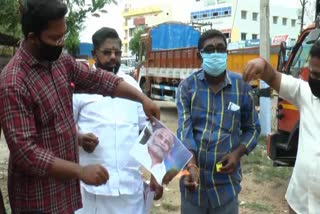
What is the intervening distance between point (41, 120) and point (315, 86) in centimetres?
134

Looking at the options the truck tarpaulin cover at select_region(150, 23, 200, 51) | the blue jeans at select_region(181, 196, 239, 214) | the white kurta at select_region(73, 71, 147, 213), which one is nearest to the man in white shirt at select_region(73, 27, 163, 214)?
the white kurta at select_region(73, 71, 147, 213)

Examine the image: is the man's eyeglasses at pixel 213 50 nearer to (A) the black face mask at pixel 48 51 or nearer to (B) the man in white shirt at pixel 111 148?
(B) the man in white shirt at pixel 111 148

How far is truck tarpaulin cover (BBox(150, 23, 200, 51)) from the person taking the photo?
50.8 feet

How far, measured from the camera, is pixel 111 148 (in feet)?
8.87

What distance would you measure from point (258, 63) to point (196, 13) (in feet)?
182

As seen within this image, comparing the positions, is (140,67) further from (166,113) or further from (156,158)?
(156,158)

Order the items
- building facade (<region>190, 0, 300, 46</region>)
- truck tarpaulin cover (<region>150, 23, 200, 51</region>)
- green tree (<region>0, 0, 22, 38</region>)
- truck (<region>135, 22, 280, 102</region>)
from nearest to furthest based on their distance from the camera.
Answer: green tree (<region>0, 0, 22, 38</region>) → truck (<region>135, 22, 280, 102</region>) → truck tarpaulin cover (<region>150, 23, 200, 51</region>) → building facade (<region>190, 0, 300, 46</region>)

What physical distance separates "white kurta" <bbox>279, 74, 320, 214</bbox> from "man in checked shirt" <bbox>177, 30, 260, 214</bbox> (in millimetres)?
365

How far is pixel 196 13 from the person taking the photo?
5650cm

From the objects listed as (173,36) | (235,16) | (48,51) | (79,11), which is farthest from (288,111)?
(235,16)

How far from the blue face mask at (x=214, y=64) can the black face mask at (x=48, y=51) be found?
113cm

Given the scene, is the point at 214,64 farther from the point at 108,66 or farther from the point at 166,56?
the point at 166,56

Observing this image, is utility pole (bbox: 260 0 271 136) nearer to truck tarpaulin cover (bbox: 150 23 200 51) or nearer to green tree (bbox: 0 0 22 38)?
truck tarpaulin cover (bbox: 150 23 200 51)

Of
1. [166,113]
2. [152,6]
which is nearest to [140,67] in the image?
[166,113]
